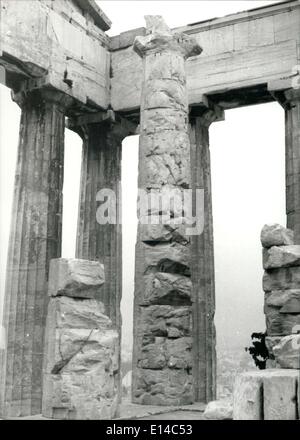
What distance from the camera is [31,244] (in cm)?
1555

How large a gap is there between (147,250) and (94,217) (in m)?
6.64

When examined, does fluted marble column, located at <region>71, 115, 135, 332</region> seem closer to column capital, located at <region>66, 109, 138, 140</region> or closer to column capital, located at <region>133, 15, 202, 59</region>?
column capital, located at <region>66, 109, 138, 140</region>

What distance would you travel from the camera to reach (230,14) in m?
18.1

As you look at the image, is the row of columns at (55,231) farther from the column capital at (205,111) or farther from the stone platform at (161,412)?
the stone platform at (161,412)

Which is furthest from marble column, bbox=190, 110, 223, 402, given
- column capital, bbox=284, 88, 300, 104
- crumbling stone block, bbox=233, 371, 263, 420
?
crumbling stone block, bbox=233, 371, 263, 420

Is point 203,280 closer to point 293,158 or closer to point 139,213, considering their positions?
point 293,158

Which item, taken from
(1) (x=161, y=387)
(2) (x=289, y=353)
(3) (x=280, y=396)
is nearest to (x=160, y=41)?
(1) (x=161, y=387)

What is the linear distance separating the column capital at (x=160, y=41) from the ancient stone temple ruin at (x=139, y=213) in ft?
0.10

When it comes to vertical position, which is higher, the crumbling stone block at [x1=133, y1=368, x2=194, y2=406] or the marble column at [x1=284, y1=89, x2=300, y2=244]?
the marble column at [x1=284, y1=89, x2=300, y2=244]

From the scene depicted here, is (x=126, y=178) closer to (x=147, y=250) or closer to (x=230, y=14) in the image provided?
(x=230, y=14)

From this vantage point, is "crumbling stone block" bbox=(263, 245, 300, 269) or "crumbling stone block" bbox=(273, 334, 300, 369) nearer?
"crumbling stone block" bbox=(273, 334, 300, 369)

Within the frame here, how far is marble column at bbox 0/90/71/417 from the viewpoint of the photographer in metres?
14.7

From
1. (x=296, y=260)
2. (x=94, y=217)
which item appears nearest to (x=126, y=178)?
(x=94, y=217)

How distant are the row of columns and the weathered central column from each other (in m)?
0.69
